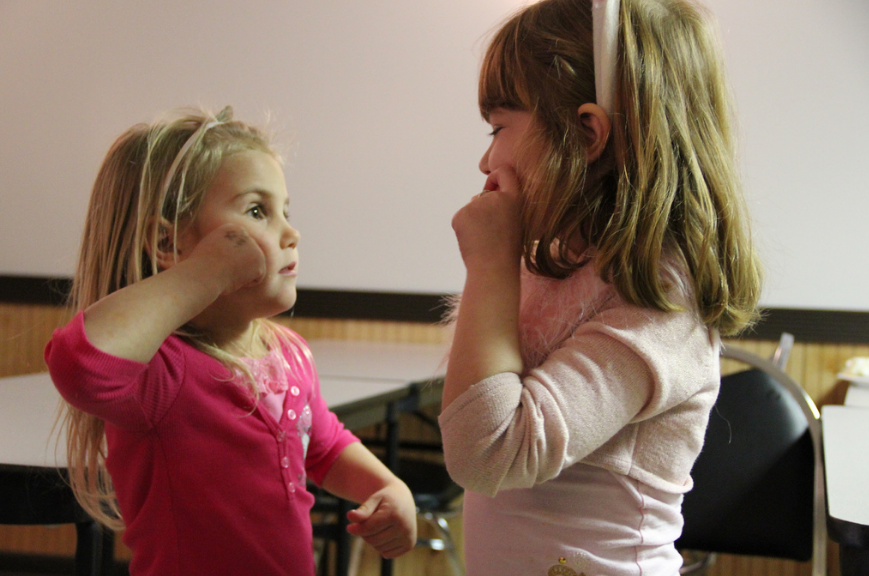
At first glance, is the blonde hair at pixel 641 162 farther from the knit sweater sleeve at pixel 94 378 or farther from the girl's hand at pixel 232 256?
the knit sweater sleeve at pixel 94 378

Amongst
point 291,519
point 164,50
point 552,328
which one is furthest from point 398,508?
point 164,50

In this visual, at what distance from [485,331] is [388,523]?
270mm

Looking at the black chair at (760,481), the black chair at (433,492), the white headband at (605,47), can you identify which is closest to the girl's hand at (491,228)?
the white headband at (605,47)

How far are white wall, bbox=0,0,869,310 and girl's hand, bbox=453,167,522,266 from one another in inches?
77.2

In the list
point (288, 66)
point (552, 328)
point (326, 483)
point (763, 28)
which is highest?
point (763, 28)

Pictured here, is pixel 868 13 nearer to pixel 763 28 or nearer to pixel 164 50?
pixel 763 28

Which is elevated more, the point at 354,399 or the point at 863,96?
the point at 863,96

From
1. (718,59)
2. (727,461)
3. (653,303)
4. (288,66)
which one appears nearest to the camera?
(653,303)

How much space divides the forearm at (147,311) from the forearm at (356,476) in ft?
1.10

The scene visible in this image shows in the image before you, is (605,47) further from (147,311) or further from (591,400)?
(147,311)

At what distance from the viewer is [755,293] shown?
2.37 feet

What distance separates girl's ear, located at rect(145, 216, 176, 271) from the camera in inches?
30.2

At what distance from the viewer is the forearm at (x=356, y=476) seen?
34.5 inches

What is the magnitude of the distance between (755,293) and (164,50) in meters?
2.63
